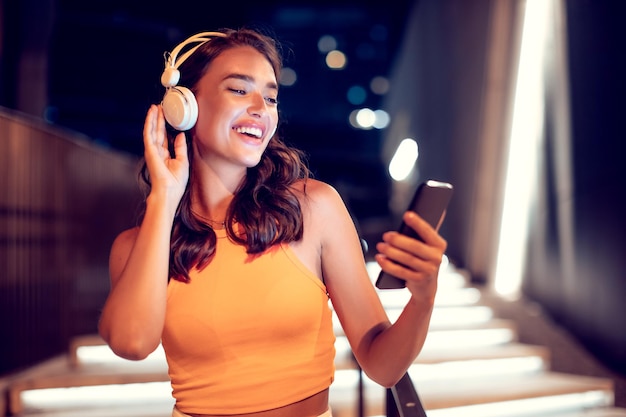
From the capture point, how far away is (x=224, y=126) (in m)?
1.37

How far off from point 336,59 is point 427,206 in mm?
18162

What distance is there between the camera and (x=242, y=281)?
4.16 ft

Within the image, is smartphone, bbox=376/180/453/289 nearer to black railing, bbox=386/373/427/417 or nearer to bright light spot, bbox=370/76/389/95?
black railing, bbox=386/373/427/417

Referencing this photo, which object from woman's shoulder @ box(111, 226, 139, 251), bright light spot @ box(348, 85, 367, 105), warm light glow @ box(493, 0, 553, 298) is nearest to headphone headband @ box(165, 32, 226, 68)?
woman's shoulder @ box(111, 226, 139, 251)

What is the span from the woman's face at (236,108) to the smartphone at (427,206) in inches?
21.2

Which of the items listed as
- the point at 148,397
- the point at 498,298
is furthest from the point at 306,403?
the point at 498,298

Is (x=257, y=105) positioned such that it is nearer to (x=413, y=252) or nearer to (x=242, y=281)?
(x=242, y=281)

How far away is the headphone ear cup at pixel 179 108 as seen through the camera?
1348 mm

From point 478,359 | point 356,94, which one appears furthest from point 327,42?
point 478,359

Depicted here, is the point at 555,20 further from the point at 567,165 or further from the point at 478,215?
the point at 478,215

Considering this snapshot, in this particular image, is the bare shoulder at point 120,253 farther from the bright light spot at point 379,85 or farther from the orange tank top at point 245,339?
the bright light spot at point 379,85

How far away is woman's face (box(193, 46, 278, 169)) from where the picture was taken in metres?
1.36

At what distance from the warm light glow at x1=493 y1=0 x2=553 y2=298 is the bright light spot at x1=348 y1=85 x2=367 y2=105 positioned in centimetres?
1360

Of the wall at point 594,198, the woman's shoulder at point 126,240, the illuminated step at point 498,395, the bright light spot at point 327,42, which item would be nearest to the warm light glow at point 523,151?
the wall at point 594,198
